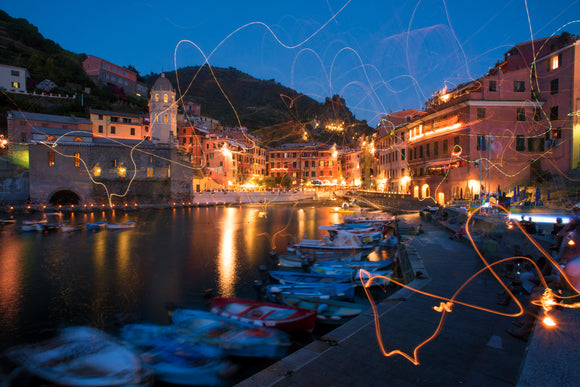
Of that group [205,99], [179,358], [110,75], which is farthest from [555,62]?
[205,99]

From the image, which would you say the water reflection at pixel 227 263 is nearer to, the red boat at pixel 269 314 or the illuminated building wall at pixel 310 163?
the red boat at pixel 269 314

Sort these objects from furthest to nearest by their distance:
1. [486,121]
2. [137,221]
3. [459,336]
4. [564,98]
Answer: [137,221] → [486,121] → [564,98] → [459,336]

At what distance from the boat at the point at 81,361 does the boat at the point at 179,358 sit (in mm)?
372

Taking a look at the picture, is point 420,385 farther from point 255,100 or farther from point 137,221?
point 255,100

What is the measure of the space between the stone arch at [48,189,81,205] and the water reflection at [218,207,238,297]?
101ft

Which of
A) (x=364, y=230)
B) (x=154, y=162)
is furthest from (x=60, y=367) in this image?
(x=154, y=162)

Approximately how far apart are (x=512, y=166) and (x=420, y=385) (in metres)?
Answer: 29.9

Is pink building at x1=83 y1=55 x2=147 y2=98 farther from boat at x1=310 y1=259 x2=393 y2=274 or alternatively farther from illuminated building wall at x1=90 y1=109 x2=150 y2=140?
boat at x1=310 y1=259 x2=393 y2=274

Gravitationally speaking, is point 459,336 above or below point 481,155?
below

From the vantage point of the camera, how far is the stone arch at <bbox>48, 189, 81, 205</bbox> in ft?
161

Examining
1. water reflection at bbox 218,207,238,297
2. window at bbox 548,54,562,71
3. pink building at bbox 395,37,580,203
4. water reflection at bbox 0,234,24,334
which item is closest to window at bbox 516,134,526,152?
pink building at bbox 395,37,580,203

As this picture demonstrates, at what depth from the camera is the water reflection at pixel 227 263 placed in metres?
15.1

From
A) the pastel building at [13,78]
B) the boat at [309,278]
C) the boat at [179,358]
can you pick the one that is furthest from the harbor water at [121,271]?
the pastel building at [13,78]

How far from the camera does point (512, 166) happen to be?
1120 inches
